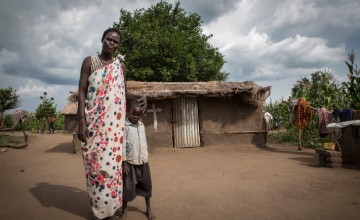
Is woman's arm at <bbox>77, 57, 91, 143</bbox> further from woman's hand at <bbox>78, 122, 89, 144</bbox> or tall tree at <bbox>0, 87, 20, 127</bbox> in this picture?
tall tree at <bbox>0, 87, 20, 127</bbox>

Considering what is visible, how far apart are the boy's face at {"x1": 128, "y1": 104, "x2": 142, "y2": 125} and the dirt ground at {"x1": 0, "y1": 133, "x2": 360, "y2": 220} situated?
1.25 m

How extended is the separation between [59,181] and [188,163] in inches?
132

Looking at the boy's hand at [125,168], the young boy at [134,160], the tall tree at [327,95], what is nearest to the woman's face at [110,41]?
the young boy at [134,160]

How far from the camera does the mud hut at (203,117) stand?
9.28 m

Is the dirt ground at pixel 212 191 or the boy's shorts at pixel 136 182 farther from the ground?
the boy's shorts at pixel 136 182

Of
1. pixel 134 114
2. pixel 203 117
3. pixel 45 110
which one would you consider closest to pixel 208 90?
pixel 203 117

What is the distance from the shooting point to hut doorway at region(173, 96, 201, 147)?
9594 millimetres

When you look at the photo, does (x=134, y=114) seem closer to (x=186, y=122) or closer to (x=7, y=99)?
(x=186, y=122)

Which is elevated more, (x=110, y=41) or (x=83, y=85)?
(x=110, y=41)

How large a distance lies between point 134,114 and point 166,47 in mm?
13454

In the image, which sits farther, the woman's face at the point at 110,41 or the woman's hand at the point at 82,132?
the woman's face at the point at 110,41

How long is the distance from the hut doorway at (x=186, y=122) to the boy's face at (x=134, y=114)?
6.41 metres

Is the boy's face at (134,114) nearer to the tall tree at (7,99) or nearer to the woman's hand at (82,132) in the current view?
the woman's hand at (82,132)

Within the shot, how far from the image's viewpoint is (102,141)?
2.68 meters
